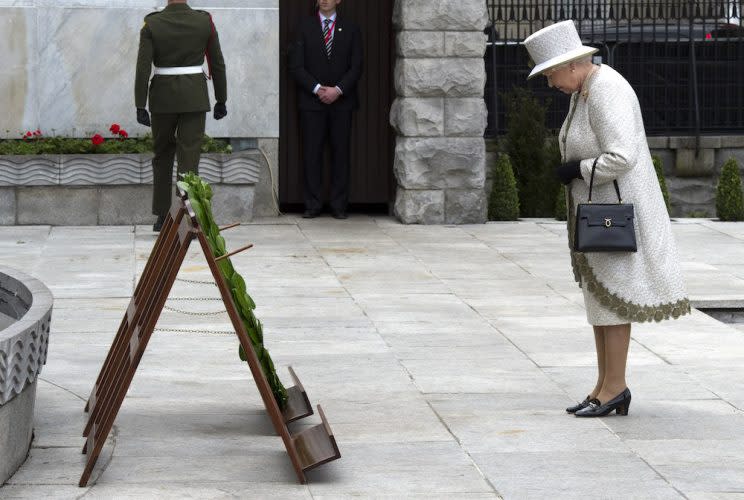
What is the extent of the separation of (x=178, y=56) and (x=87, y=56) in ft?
5.24

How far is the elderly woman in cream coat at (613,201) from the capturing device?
654cm

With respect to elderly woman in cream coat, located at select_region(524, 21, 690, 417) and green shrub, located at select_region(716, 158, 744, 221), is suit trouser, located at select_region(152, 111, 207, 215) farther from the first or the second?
elderly woman in cream coat, located at select_region(524, 21, 690, 417)

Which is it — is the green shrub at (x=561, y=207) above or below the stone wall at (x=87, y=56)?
below

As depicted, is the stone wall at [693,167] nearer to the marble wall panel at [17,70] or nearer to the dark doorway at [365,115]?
the dark doorway at [365,115]

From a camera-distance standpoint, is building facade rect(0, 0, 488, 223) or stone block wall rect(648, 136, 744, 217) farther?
stone block wall rect(648, 136, 744, 217)

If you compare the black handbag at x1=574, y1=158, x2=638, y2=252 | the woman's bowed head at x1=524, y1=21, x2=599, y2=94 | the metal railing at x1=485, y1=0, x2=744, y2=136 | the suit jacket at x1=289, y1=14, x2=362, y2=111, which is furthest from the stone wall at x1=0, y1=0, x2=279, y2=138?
the black handbag at x1=574, y1=158, x2=638, y2=252

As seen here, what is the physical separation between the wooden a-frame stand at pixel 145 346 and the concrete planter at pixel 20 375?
0.27m

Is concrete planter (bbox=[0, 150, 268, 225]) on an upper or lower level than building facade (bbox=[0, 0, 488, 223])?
lower

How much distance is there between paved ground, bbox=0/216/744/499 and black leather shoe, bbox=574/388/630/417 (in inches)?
1.6

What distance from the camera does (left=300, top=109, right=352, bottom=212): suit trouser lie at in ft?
47.1

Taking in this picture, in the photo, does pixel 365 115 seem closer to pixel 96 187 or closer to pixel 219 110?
pixel 219 110

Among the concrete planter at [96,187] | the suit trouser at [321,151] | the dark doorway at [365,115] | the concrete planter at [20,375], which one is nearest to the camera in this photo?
the concrete planter at [20,375]

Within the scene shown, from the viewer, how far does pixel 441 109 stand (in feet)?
46.1

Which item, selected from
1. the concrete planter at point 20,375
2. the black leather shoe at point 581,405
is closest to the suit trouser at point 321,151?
the black leather shoe at point 581,405
